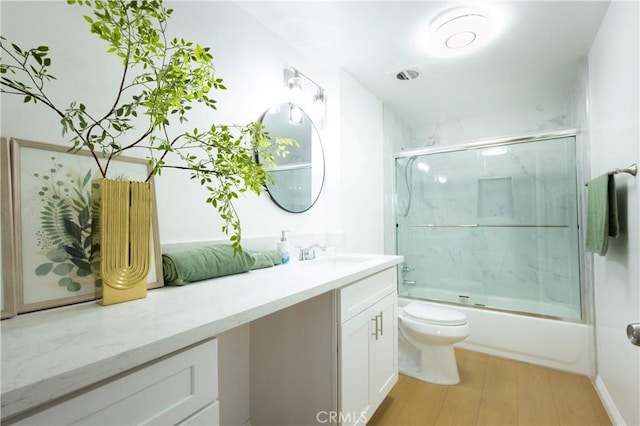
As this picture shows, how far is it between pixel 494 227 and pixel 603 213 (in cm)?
137

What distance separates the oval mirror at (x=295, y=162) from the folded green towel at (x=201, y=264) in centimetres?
54

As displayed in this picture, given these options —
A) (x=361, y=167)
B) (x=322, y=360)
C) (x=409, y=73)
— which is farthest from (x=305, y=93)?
(x=322, y=360)

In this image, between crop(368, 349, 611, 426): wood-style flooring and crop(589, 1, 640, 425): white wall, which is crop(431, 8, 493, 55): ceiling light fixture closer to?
crop(589, 1, 640, 425): white wall

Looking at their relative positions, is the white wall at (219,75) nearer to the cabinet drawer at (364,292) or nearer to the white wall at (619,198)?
the cabinet drawer at (364,292)

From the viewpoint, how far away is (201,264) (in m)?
1.13

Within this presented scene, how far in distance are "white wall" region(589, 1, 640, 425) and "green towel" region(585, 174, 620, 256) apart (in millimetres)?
48

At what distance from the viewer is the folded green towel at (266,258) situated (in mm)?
1420

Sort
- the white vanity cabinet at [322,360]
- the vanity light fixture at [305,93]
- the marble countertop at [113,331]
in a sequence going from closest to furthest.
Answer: the marble countertop at [113,331] → the white vanity cabinet at [322,360] → the vanity light fixture at [305,93]

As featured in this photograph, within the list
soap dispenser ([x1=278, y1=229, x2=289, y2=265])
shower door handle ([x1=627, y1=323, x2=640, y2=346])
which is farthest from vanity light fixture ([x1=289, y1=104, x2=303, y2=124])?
shower door handle ([x1=627, y1=323, x2=640, y2=346])

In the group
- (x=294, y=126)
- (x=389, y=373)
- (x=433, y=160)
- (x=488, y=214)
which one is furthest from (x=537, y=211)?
(x=294, y=126)

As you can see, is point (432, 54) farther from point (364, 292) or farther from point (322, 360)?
point (322, 360)

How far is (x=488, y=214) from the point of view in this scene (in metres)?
2.88

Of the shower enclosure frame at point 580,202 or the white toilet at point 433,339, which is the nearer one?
the white toilet at point 433,339

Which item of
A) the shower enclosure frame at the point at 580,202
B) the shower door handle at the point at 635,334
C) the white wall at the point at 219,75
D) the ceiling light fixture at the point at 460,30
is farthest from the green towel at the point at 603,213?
the white wall at the point at 219,75
